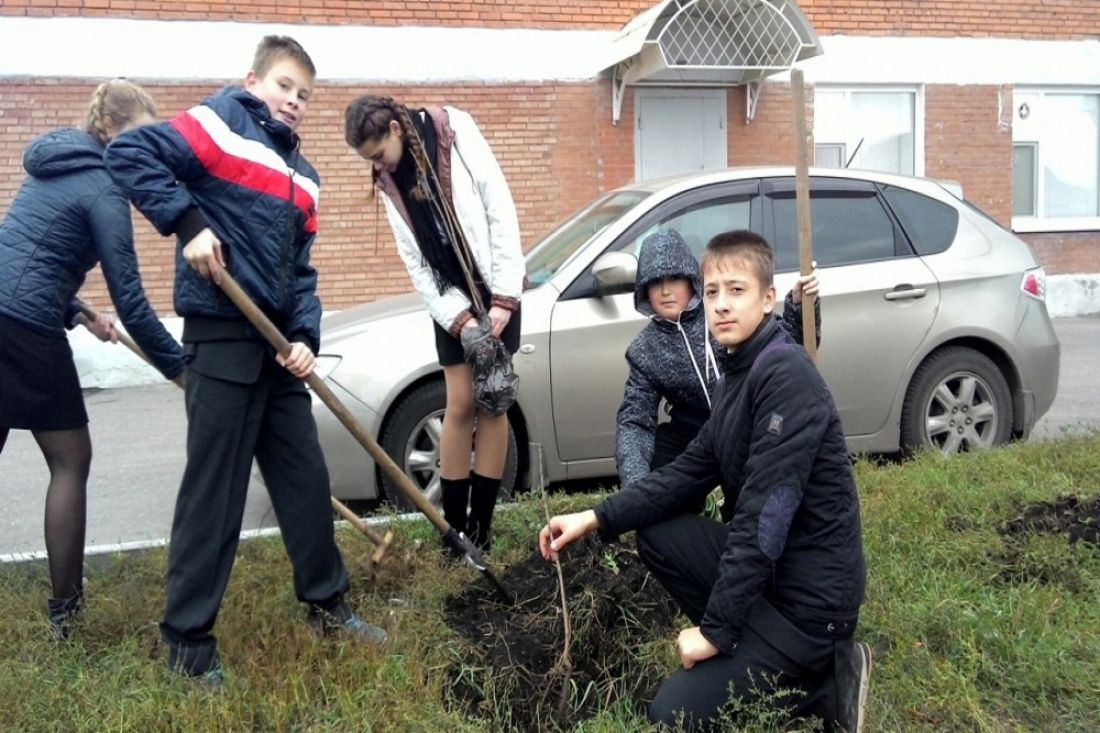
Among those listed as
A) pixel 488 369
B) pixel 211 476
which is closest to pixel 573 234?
pixel 488 369

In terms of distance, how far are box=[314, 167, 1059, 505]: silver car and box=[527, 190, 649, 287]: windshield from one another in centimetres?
2

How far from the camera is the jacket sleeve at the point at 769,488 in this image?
8.46 feet

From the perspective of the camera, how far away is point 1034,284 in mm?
5879

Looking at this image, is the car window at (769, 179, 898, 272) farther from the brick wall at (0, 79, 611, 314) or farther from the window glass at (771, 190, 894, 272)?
the brick wall at (0, 79, 611, 314)

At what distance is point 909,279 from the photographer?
5.61m

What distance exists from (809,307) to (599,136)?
798 cm

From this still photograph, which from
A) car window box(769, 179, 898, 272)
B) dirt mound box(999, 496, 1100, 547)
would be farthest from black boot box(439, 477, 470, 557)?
car window box(769, 179, 898, 272)

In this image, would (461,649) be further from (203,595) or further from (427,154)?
(427,154)

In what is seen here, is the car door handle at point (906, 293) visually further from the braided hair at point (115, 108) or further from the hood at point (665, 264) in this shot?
the braided hair at point (115, 108)

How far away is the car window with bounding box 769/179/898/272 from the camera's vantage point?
555 cm

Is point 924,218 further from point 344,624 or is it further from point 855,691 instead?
point 344,624

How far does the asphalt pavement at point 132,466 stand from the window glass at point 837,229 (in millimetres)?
1661

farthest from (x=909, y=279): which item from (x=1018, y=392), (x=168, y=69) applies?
(x=168, y=69)

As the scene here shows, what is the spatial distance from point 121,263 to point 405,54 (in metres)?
7.98
